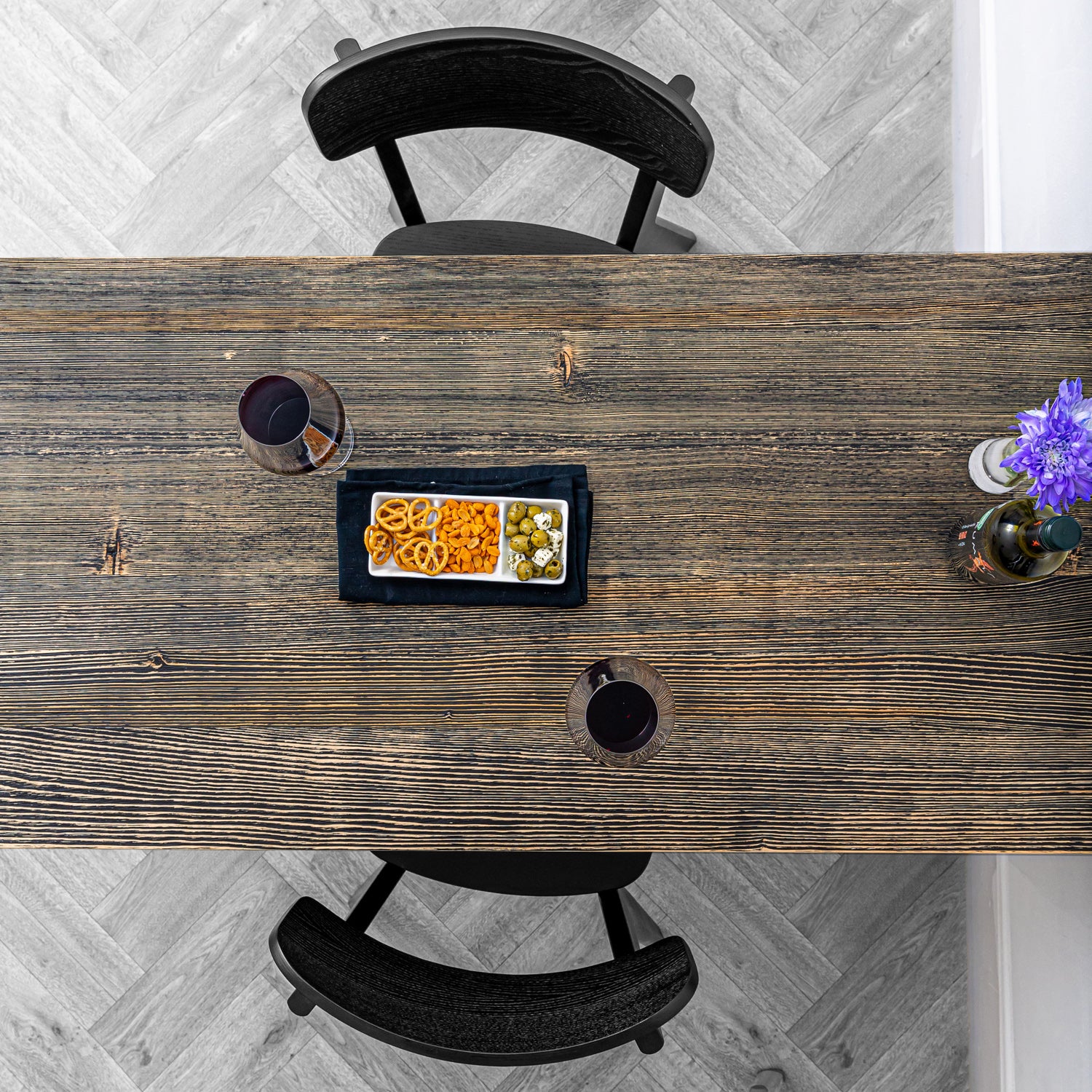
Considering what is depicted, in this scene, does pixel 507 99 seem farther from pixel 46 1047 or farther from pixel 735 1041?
pixel 46 1047

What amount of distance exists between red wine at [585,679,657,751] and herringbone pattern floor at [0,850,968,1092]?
936 mm

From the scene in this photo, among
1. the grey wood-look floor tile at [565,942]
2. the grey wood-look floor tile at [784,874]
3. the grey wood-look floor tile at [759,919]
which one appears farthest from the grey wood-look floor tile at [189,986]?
the grey wood-look floor tile at [784,874]

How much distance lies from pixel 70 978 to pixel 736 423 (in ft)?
5.61

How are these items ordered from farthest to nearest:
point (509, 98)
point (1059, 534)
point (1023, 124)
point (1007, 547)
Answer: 1. point (1023, 124)
2. point (509, 98)
3. point (1007, 547)
4. point (1059, 534)

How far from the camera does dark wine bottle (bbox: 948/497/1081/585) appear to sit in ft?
2.74

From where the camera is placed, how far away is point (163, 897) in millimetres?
1673

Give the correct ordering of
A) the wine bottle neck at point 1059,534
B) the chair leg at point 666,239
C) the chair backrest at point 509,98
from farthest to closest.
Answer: the chair leg at point 666,239 < the chair backrest at point 509,98 < the wine bottle neck at point 1059,534

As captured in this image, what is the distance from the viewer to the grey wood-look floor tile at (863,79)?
1.77 metres

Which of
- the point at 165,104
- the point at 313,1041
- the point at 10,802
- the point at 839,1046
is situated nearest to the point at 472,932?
the point at 313,1041

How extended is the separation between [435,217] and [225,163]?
1.58 feet

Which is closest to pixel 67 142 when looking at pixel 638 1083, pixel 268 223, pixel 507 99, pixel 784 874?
pixel 268 223

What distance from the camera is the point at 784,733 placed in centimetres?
91

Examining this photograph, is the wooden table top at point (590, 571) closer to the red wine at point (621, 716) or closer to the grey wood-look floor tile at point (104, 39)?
the red wine at point (621, 716)

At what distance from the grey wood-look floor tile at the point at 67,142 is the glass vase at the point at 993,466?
1.79m
